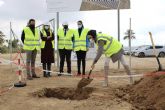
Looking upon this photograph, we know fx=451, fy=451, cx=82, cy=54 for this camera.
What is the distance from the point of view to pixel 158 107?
9.38 meters

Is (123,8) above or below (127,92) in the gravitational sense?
above

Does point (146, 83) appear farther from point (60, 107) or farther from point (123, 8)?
point (123, 8)

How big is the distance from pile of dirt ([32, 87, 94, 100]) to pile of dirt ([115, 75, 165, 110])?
878 millimetres

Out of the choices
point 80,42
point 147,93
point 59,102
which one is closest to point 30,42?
point 80,42

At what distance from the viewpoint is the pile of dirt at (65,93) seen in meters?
12.0

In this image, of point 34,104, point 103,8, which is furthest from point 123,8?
point 34,104

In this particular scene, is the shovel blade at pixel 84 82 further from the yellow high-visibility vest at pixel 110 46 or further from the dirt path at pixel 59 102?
the yellow high-visibility vest at pixel 110 46

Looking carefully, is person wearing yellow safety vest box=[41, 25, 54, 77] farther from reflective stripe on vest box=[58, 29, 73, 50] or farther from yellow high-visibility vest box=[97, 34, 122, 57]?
yellow high-visibility vest box=[97, 34, 122, 57]

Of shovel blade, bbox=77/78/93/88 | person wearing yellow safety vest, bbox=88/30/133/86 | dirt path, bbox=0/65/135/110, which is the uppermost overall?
person wearing yellow safety vest, bbox=88/30/133/86

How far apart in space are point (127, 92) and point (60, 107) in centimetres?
243

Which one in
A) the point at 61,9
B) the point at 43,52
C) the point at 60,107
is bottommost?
the point at 60,107

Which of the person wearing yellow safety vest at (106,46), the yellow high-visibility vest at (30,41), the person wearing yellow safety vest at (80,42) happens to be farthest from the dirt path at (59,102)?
the person wearing yellow safety vest at (80,42)

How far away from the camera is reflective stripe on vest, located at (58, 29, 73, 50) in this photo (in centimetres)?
1684

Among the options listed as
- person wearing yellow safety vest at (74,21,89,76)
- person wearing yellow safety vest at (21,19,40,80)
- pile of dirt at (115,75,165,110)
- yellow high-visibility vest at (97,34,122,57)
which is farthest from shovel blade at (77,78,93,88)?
person wearing yellow safety vest at (74,21,89,76)
